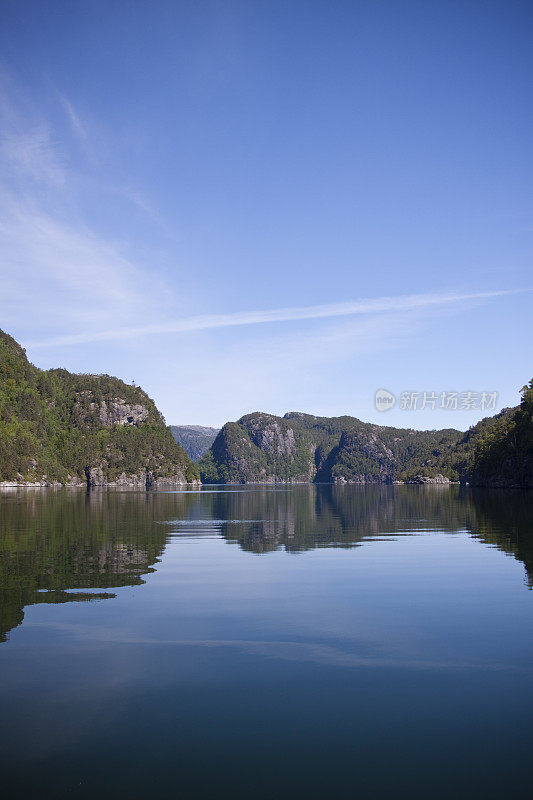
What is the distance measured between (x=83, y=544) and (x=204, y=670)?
85.1ft

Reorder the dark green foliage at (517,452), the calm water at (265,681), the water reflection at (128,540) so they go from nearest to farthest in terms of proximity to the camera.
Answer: the calm water at (265,681), the water reflection at (128,540), the dark green foliage at (517,452)

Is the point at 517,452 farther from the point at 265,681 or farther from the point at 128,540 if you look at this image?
the point at 265,681

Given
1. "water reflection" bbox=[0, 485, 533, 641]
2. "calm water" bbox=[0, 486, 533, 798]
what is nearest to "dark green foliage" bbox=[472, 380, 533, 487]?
"water reflection" bbox=[0, 485, 533, 641]

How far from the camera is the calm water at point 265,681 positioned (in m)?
9.44

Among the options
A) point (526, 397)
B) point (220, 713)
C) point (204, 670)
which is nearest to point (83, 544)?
point (204, 670)

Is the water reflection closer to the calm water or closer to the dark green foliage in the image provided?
the calm water

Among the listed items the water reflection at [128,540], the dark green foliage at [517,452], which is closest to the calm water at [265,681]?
the water reflection at [128,540]

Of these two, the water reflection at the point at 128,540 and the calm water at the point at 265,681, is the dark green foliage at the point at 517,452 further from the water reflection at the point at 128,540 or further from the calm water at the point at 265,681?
the calm water at the point at 265,681

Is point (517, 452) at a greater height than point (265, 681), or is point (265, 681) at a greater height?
point (517, 452)

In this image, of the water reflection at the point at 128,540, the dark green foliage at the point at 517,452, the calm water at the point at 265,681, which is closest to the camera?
the calm water at the point at 265,681

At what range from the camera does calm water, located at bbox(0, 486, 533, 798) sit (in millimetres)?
9436

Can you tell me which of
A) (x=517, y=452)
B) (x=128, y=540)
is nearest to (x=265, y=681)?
(x=128, y=540)

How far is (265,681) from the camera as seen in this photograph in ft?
44.2

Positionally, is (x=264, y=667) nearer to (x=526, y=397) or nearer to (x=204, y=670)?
(x=204, y=670)
